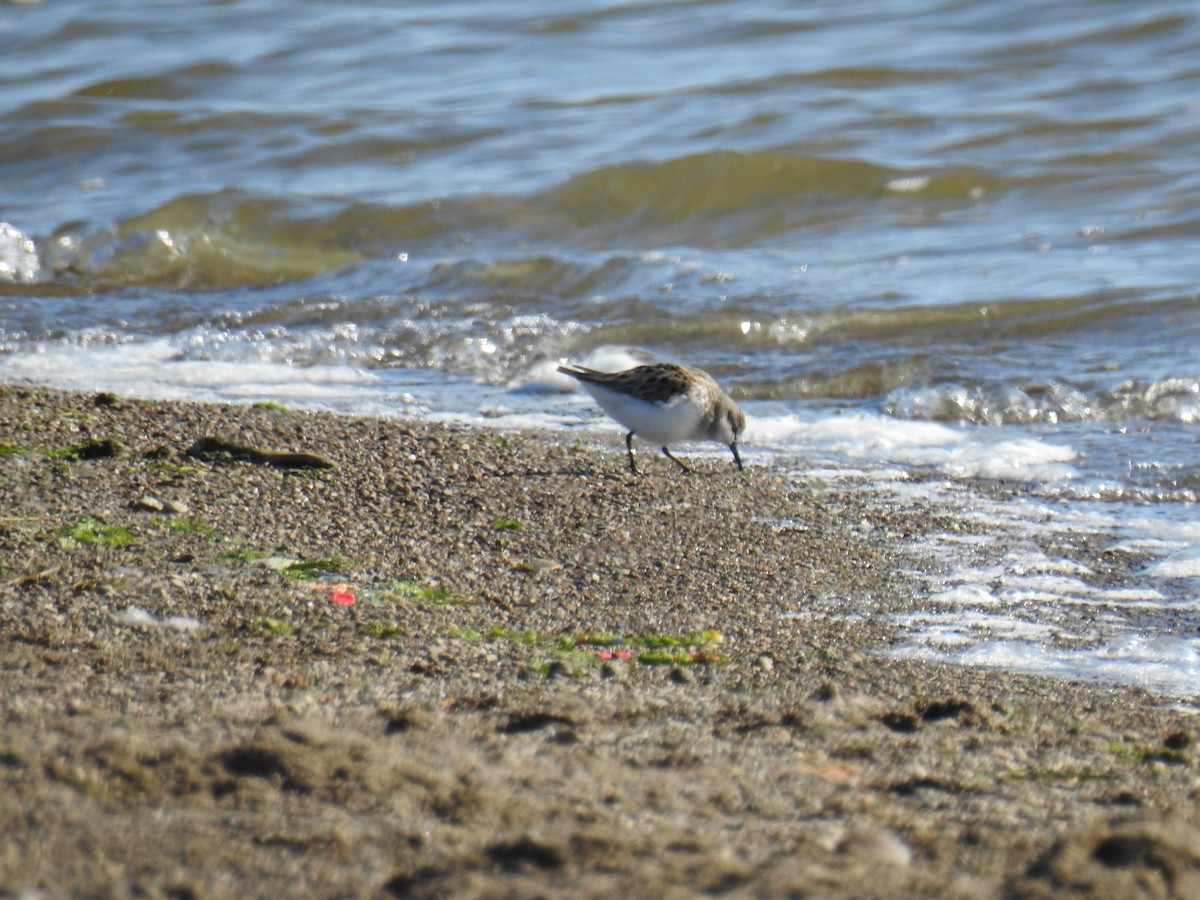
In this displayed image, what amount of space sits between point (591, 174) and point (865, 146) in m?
2.53

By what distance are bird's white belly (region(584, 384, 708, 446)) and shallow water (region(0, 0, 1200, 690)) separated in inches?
25.6

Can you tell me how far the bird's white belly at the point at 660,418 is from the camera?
5691mm

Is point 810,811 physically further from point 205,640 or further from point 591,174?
point 591,174

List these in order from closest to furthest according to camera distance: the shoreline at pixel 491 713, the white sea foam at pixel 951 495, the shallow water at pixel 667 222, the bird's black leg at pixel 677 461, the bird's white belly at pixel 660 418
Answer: the shoreline at pixel 491 713, the white sea foam at pixel 951 495, the bird's white belly at pixel 660 418, the bird's black leg at pixel 677 461, the shallow water at pixel 667 222

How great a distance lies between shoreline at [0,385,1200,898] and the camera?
206 cm

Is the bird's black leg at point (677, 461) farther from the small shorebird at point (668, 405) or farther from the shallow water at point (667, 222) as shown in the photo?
the shallow water at point (667, 222)

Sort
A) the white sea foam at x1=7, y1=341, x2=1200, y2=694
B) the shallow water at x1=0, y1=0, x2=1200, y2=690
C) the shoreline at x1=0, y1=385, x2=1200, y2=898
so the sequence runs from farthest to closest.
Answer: the shallow water at x1=0, y1=0, x2=1200, y2=690 < the white sea foam at x1=7, y1=341, x2=1200, y2=694 < the shoreline at x1=0, y1=385, x2=1200, y2=898

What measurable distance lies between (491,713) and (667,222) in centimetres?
919

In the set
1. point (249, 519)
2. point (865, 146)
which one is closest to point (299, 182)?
point (865, 146)

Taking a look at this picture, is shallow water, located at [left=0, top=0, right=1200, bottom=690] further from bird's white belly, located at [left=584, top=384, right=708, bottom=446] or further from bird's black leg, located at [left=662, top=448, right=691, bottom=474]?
bird's white belly, located at [left=584, top=384, right=708, bottom=446]

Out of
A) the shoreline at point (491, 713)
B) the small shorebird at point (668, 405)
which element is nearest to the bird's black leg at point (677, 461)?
the small shorebird at point (668, 405)

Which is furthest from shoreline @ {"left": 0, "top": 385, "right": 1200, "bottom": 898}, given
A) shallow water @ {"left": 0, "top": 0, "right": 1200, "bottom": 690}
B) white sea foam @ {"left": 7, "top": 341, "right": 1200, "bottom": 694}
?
shallow water @ {"left": 0, "top": 0, "right": 1200, "bottom": 690}

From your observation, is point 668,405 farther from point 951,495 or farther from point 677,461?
point 951,495

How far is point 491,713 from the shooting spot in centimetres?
273
